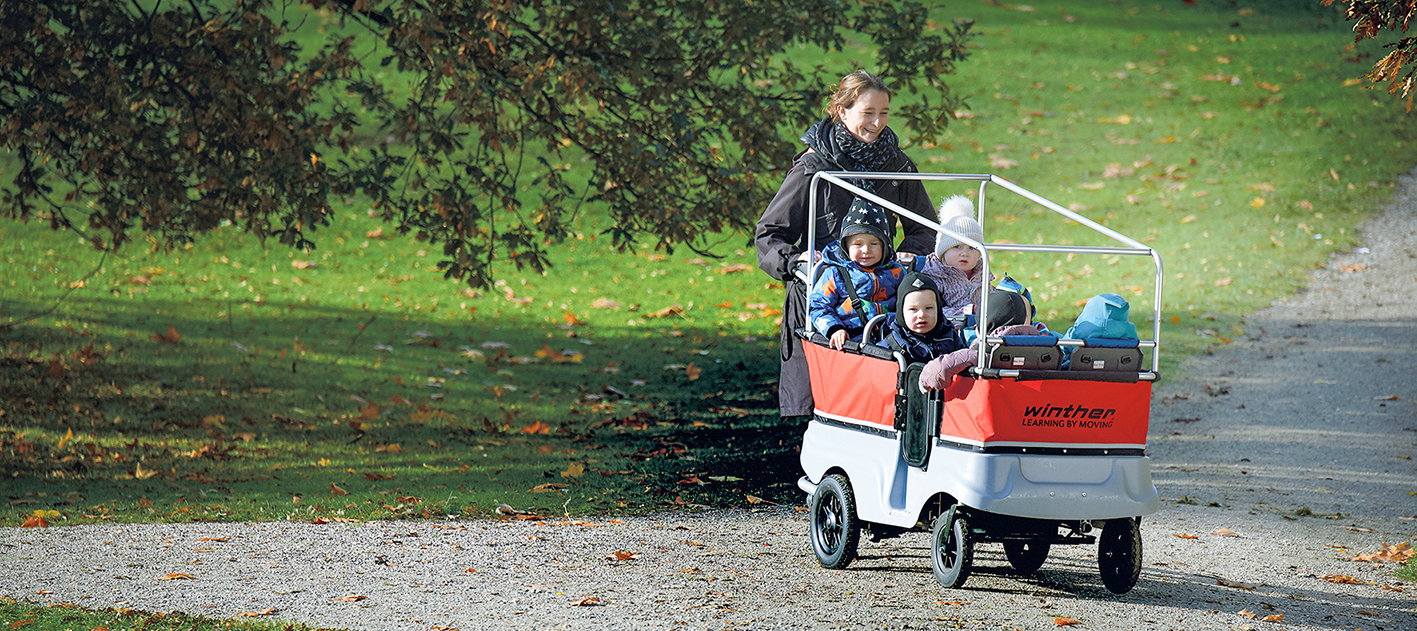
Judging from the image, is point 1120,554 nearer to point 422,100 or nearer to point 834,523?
point 834,523

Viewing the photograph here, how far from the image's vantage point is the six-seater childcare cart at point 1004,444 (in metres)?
4.71

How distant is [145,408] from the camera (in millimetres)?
10312

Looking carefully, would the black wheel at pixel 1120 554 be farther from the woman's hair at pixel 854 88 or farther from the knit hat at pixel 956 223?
the woman's hair at pixel 854 88

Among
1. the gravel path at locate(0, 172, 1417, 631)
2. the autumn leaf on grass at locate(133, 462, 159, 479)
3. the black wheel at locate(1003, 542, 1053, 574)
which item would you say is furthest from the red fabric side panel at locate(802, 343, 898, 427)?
the autumn leaf on grass at locate(133, 462, 159, 479)

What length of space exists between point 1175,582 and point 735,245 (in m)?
12.9

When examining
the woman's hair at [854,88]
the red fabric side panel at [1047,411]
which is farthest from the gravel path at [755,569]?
the woman's hair at [854,88]

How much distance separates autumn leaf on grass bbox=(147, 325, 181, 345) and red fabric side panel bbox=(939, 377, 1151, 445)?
10175 millimetres

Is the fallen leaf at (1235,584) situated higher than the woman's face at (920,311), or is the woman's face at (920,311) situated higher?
the woman's face at (920,311)

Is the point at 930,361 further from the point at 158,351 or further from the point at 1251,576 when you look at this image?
the point at 158,351

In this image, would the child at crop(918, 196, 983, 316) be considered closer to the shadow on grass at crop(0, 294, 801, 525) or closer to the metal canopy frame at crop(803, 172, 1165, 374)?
the metal canopy frame at crop(803, 172, 1165, 374)

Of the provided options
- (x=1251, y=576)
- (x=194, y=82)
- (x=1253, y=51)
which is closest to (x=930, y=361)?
(x=1251, y=576)

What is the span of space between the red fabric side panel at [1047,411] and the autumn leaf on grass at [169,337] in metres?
10.2

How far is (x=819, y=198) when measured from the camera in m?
5.79

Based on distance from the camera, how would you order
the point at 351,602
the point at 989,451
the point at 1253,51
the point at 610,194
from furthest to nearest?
1. the point at 1253,51
2. the point at 610,194
3. the point at 351,602
4. the point at 989,451
